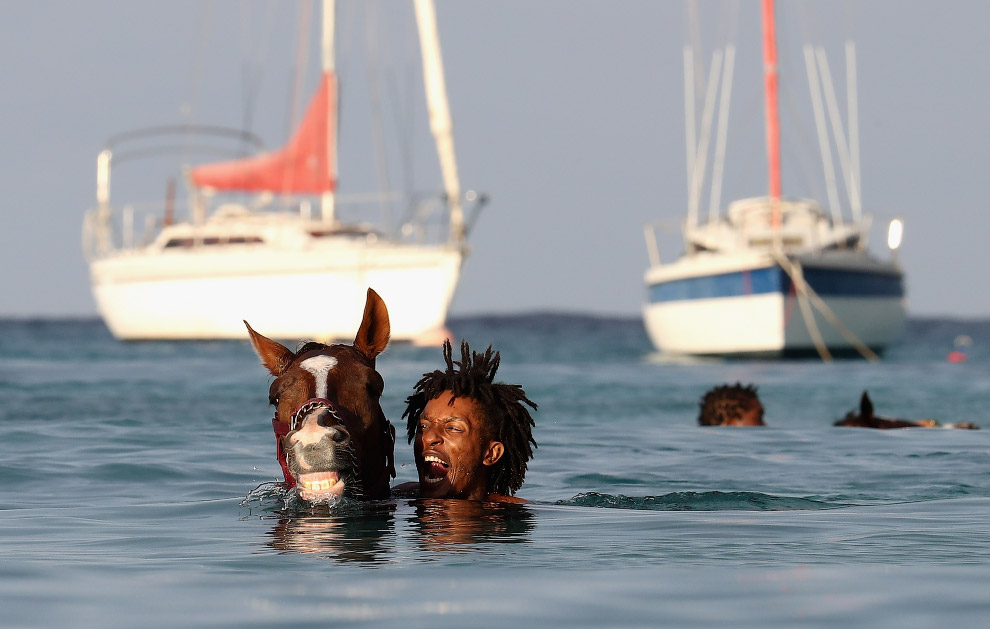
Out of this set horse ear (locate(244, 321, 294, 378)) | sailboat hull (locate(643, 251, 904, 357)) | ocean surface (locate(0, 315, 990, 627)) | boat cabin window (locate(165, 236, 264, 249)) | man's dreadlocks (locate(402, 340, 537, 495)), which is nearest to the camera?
ocean surface (locate(0, 315, 990, 627))

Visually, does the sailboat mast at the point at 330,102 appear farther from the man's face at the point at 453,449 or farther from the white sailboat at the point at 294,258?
the man's face at the point at 453,449

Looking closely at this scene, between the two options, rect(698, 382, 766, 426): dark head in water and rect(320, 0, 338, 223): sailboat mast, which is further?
rect(320, 0, 338, 223): sailboat mast

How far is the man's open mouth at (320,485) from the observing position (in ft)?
18.9

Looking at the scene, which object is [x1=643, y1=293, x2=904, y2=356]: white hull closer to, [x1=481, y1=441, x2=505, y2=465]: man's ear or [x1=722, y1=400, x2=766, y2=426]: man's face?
[x1=722, y1=400, x2=766, y2=426]: man's face

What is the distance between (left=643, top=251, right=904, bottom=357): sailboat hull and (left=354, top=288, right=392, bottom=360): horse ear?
30.6 m

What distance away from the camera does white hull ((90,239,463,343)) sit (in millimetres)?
44812

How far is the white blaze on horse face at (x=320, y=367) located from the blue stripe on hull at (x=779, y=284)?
31.0m

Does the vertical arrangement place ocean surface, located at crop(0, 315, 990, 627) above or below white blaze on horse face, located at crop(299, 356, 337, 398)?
below

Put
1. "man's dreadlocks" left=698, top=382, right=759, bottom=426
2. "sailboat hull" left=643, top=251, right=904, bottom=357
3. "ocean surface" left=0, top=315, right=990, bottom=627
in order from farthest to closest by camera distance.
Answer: "sailboat hull" left=643, top=251, right=904, bottom=357, "man's dreadlocks" left=698, top=382, right=759, bottom=426, "ocean surface" left=0, top=315, right=990, bottom=627

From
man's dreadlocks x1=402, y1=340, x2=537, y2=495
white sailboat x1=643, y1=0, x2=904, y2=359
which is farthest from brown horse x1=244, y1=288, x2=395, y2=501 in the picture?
white sailboat x1=643, y1=0, x2=904, y2=359

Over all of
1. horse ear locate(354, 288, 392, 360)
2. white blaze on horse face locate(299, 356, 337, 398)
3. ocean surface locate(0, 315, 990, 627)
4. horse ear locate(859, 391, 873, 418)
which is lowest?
ocean surface locate(0, 315, 990, 627)

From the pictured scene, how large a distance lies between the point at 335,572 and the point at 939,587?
7.08ft

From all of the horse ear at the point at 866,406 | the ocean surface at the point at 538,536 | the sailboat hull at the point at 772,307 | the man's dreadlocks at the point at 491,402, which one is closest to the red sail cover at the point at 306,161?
the sailboat hull at the point at 772,307

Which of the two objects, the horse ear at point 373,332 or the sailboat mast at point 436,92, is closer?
the horse ear at point 373,332
